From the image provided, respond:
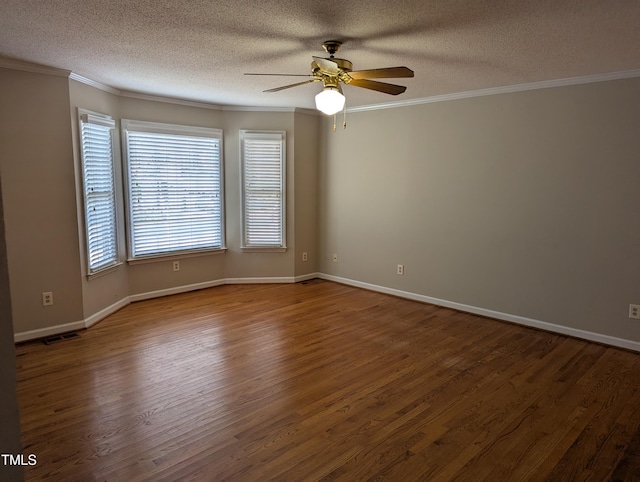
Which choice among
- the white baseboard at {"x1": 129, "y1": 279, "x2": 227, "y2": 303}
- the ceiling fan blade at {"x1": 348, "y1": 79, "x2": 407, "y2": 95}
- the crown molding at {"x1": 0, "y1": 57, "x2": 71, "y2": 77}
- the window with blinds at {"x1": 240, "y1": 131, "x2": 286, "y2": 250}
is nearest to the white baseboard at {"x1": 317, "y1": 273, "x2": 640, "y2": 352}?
the window with blinds at {"x1": 240, "y1": 131, "x2": 286, "y2": 250}

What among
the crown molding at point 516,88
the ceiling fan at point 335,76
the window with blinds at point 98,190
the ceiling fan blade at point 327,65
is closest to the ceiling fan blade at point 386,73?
the ceiling fan at point 335,76

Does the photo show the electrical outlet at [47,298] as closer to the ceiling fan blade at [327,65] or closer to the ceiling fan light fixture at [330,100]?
the ceiling fan light fixture at [330,100]

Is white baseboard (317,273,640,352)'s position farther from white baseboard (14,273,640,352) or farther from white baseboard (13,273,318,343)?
white baseboard (13,273,318,343)

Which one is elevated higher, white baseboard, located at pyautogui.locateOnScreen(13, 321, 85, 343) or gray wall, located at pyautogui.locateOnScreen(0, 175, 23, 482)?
gray wall, located at pyautogui.locateOnScreen(0, 175, 23, 482)

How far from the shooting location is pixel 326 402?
289cm

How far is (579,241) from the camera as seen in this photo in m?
4.00

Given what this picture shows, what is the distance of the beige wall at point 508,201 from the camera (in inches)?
150

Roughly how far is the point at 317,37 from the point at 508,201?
272 centimetres

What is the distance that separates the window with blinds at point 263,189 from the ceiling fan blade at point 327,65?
2.94 m

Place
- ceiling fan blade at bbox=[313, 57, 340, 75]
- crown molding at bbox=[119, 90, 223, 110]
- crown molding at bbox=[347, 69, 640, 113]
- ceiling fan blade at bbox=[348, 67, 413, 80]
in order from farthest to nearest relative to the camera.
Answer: crown molding at bbox=[119, 90, 223, 110] → crown molding at bbox=[347, 69, 640, 113] → ceiling fan blade at bbox=[313, 57, 340, 75] → ceiling fan blade at bbox=[348, 67, 413, 80]

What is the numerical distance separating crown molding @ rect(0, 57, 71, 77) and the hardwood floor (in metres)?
2.45

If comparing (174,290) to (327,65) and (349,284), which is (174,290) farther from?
(327,65)

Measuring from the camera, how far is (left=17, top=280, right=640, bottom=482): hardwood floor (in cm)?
226

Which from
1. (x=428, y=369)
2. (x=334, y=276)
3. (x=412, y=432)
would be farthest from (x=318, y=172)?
(x=412, y=432)
